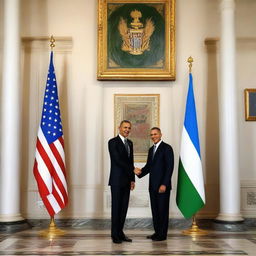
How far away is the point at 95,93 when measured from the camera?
9.10m

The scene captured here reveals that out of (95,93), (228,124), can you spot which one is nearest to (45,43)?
(95,93)

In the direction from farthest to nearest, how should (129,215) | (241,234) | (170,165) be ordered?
(129,215)
(241,234)
(170,165)

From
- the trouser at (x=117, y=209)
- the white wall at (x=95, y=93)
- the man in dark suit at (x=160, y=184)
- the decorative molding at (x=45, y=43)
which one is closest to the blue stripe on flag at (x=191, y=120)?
the white wall at (x=95, y=93)

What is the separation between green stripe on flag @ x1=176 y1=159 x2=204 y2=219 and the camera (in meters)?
7.89

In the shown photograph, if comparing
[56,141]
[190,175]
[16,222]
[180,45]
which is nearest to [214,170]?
[190,175]

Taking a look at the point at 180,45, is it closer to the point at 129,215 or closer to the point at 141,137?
the point at 141,137

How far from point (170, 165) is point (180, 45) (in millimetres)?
3152

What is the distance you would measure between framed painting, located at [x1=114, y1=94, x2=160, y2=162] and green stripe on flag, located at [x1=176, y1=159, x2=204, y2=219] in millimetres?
1369

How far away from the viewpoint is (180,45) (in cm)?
920

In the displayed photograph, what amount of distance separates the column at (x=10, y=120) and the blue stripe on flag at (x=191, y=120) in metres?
3.09

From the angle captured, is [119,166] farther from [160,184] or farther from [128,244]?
[128,244]

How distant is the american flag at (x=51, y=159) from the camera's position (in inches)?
314

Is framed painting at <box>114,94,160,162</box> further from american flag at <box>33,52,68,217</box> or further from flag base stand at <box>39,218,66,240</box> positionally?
flag base stand at <box>39,218,66,240</box>

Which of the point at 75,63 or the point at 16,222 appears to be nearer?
the point at 16,222
